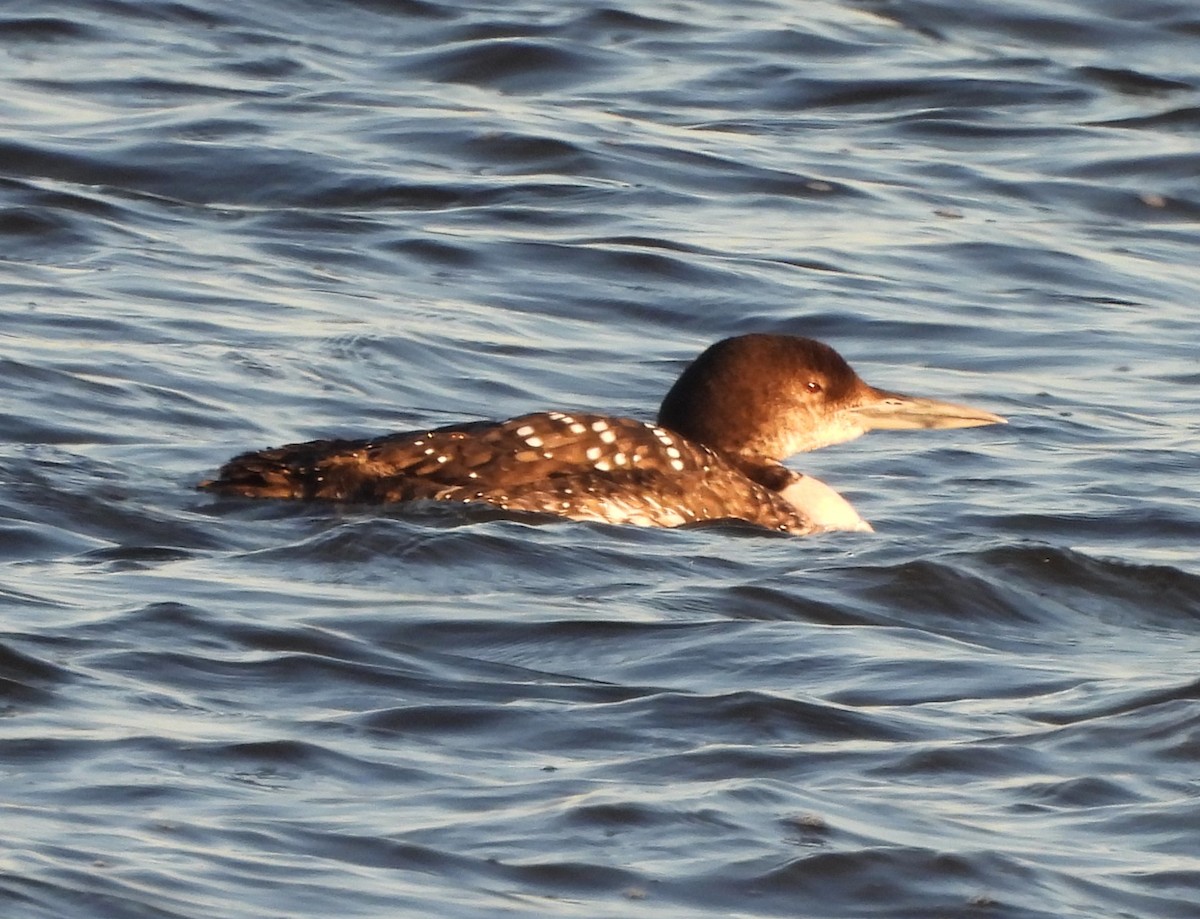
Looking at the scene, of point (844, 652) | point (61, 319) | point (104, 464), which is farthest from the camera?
point (61, 319)

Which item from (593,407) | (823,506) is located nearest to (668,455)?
(823,506)

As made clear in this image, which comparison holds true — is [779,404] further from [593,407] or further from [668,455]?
[593,407]

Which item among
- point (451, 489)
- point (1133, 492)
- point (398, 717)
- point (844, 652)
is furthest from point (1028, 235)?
point (398, 717)

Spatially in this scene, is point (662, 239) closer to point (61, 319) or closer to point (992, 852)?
point (61, 319)

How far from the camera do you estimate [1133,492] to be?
8.02 meters

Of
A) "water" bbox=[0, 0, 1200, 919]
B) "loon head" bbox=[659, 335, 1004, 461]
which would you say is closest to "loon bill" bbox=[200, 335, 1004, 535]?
"loon head" bbox=[659, 335, 1004, 461]

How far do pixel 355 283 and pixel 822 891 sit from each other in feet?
19.5

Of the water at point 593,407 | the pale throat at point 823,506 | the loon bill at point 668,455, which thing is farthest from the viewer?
the pale throat at point 823,506

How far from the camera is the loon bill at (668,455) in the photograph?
22.8 feet

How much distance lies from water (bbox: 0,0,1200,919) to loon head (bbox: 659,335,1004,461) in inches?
8.7

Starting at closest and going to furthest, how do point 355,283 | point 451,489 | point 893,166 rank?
point 451,489
point 355,283
point 893,166

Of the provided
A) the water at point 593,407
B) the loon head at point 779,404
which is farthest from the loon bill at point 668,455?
the water at point 593,407

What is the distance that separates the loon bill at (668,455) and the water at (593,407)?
105 mm

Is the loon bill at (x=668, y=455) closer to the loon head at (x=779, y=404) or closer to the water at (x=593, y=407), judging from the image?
the loon head at (x=779, y=404)
